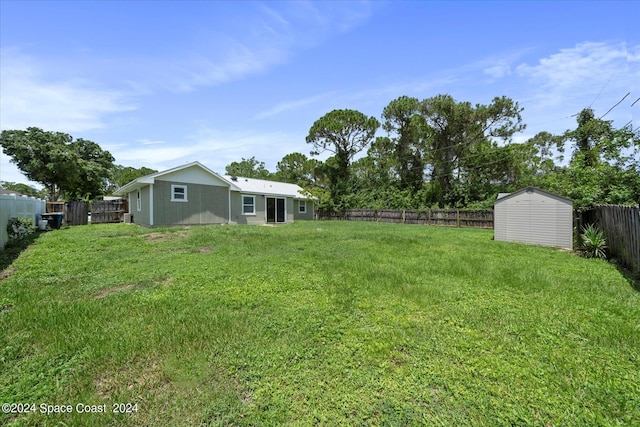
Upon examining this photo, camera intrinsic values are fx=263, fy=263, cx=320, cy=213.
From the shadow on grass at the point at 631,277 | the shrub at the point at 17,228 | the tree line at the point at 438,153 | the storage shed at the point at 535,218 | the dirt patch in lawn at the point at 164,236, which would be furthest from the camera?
the tree line at the point at 438,153

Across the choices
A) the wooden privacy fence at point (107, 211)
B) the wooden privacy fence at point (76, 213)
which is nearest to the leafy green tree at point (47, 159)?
the wooden privacy fence at point (107, 211)

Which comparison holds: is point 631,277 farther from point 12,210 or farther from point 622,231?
point 12,210

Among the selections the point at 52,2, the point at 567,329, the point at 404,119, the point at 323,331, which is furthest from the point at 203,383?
the point at 404,119

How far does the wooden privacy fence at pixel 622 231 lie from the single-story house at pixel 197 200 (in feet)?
51.0

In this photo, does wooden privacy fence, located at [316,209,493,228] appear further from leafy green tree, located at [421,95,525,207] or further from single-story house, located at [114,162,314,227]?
single-story house, located at [114,162,314,227]

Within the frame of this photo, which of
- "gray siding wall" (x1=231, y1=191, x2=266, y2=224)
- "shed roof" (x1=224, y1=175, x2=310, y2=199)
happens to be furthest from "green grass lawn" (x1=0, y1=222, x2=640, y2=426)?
"shed roof" (x1=224, y1=175, x2=310, y2=199)

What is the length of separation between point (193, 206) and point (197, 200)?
405 millimetres

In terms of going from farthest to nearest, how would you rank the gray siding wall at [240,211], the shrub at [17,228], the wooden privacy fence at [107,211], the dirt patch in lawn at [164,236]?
1. the gray siding wall at [240,211]
2. the wooden privacy fence at [107,211]
3. the dirt patch in lawn at [164,236]
4. the shrub at [17,228]

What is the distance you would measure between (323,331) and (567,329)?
2839 mm

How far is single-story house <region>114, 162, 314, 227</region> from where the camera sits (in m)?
13.0

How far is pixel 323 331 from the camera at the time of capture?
9.77 feet

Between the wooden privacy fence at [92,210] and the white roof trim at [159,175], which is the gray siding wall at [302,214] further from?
the wooden privacy fence at [92,210]

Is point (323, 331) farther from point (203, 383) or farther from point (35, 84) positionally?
point (35, 84)

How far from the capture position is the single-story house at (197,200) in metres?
13.0
